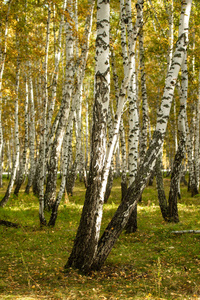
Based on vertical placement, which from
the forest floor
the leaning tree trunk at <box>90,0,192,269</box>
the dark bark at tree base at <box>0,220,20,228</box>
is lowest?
the forest floor

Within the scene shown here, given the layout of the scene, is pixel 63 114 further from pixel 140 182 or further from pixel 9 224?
pixel 140 182

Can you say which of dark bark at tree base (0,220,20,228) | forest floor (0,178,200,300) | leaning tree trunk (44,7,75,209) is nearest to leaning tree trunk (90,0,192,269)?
forest floor (0,178,200,300)

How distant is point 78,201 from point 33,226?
205 inches

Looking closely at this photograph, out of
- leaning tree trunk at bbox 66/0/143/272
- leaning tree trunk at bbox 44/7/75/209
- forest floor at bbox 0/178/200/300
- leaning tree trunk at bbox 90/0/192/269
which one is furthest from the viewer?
leaning tree trunk at bbox 44/7/75/209

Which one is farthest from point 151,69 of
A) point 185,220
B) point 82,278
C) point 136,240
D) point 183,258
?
point 82,278

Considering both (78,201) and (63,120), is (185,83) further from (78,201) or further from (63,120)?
(78,201)

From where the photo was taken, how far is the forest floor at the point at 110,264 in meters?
4.59

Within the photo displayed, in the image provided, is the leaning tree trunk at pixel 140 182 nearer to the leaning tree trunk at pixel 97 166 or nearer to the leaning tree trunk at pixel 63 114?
the leaning tree trunk at pixel 97 166

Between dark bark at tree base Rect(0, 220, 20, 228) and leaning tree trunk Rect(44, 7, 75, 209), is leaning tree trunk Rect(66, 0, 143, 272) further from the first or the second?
leaning tree trunk Rect(44, 7, 75, 209)

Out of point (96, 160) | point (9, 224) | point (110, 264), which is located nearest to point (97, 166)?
point (96, 160)

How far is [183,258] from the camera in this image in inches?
252

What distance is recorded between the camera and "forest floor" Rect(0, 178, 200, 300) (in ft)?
15.0

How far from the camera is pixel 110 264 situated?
6.09m

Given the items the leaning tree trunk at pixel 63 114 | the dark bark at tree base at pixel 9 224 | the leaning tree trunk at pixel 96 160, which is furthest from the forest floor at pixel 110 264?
the leaning tree trunk at pixel 63 114
